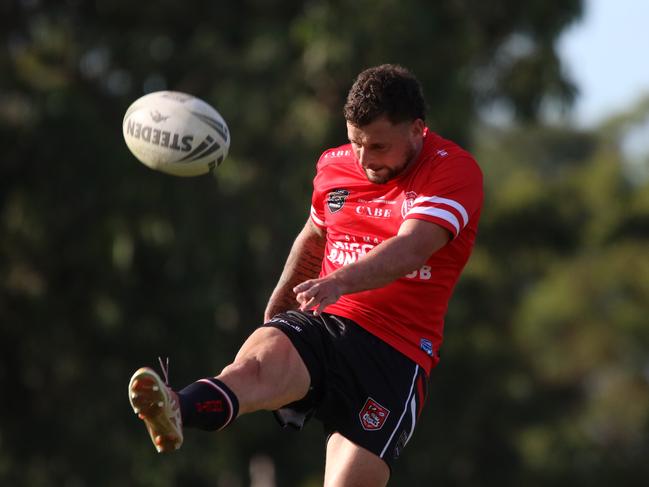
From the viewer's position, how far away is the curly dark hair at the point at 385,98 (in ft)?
24.7

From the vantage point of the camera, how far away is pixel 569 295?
3659cm

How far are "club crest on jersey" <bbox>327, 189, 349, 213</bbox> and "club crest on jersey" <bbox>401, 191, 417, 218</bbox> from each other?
416 millimetres

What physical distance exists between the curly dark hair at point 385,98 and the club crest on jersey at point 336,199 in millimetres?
564

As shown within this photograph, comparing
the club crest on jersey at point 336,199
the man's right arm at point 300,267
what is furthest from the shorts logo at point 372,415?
the club crest on jersey at point 336,199

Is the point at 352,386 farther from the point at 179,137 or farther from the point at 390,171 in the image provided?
the point at 179,137

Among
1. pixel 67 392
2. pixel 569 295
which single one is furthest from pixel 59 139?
pixel 569 295

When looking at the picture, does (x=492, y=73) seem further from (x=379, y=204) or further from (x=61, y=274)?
(x=379, y=204)

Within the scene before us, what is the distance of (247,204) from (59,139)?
303 centimetres

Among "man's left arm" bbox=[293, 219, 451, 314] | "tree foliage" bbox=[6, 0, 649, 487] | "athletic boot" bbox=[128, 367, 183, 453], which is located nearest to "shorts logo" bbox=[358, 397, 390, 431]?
"man's left arm" bbox=[293, 219, 451, 314]

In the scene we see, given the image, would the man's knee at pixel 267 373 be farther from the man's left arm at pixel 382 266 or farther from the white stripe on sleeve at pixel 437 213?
the white stripe on sleeve at pixel 437 213

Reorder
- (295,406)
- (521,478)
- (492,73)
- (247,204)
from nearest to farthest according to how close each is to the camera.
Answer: (295,406) → (247,204) → (492,73) → (521,478)

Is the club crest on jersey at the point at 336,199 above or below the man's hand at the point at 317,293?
above

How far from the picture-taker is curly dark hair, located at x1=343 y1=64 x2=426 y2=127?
7543mm

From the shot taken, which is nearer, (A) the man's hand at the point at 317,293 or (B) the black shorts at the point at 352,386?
(A) the man's hand at the point at 317,293
